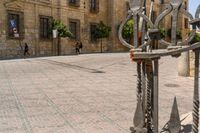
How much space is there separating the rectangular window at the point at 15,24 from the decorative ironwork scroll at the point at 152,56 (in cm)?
2534

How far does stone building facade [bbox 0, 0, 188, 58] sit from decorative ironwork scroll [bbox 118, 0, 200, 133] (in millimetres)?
24940

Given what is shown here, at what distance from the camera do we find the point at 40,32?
3156 centimetres

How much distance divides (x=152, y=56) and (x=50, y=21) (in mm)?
30034

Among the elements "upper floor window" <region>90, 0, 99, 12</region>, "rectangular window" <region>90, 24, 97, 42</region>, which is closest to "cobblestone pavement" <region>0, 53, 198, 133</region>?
"rectangular window" <region>90, 24, 97, 42</region>

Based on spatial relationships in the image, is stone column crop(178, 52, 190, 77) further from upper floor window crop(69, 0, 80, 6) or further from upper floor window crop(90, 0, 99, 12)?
upper floor window crop(90, 0, 99, 12)

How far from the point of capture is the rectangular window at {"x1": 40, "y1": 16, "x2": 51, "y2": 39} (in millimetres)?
31797

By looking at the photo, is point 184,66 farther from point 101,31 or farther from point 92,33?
point 92,33

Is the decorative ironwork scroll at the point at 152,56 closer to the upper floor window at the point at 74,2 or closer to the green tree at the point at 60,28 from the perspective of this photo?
the green tree at the point at 60,28

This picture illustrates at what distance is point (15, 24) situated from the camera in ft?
94.1

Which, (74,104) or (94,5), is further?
(94,5)

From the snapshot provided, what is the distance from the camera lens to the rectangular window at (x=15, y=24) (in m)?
28.1

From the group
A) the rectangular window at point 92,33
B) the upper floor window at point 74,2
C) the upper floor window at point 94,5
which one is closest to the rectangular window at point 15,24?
the upper floor window at point 74,2

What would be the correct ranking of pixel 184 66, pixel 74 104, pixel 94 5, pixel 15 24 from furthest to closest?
pixel 94 5
pixel 15 24
pixel 184 66
pixel 74 104

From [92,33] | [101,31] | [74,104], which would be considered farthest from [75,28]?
[74,104]
